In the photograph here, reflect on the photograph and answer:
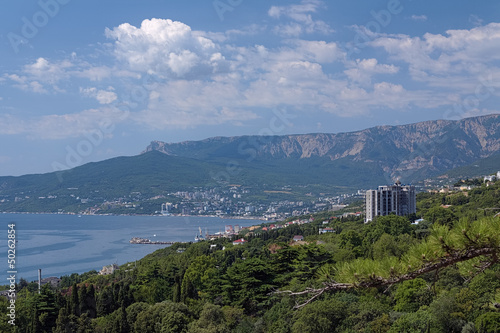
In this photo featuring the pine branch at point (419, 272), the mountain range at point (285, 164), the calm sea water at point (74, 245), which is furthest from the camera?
the mountain range at point (285, 164)

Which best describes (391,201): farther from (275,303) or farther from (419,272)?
(419,272)

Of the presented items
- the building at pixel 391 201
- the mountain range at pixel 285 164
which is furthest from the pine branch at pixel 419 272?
the mountain range at pixel 285 164

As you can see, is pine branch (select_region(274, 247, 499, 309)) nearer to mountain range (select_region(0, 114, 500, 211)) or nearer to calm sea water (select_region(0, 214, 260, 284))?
calm sea water (select_region(0, 214, 260, 284))

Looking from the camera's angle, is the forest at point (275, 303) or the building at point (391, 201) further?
the building at point (391, 201)

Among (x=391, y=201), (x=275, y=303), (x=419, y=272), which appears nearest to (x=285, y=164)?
(x=391, y=201)

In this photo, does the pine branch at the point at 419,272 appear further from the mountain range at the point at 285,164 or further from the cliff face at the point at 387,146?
the cliff face at the point at 387,146

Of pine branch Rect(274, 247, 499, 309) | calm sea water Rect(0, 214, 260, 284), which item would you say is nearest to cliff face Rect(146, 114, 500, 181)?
calm sea water Rect(0, 214, 260, 284)
